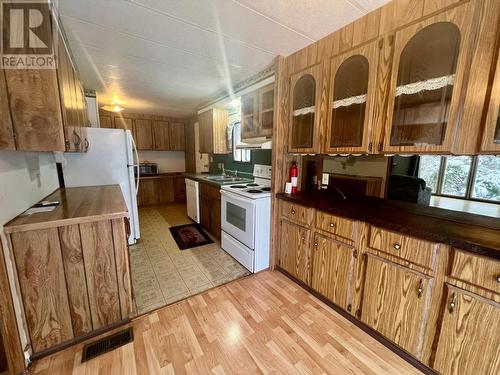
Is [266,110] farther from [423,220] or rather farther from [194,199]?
[194,199]

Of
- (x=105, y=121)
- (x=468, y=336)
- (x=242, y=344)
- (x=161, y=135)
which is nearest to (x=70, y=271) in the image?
(x=242, y=344)

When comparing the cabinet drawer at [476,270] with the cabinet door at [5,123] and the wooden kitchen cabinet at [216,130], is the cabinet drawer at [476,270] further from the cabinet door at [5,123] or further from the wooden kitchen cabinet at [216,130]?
the wooden kitchen cabinet at [216,130]

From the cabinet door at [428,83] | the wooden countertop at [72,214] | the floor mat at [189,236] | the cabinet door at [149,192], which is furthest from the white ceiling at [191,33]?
the cabinet door at [149,192]

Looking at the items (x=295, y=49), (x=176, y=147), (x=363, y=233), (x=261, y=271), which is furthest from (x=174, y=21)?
(x=176, y=147)

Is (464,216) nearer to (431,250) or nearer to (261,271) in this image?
(431,250)

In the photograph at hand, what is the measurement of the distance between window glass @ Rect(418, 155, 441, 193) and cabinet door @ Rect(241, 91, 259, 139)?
171cm

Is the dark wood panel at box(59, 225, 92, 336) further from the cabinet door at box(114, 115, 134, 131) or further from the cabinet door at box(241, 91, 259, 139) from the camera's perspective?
the cabinet door at box(114, 115, 134, 131)

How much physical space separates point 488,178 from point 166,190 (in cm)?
553

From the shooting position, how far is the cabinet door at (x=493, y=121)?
97 cm

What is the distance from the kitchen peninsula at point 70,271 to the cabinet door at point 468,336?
6.89 feet

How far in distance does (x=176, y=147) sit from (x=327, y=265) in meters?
4.94

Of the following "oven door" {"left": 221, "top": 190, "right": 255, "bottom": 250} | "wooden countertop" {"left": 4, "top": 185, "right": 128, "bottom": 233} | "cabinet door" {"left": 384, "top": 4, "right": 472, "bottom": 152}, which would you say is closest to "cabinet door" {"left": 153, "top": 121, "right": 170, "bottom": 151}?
"oven door" {"left": 221, "top": 190, "right": 255, "bottom": 250}

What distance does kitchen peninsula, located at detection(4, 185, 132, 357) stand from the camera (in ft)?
4.14

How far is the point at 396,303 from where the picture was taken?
4.33 ft
